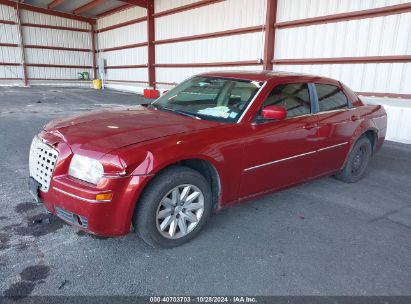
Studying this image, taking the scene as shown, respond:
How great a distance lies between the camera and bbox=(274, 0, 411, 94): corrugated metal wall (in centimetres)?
715

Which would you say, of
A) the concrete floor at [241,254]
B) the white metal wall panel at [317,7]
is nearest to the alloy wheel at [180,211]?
the concrete floor at [241,254]

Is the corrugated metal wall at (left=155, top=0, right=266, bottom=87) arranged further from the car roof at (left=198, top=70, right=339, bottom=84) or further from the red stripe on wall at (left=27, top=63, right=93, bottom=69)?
the red stripe on wall at (left=27, top=63, right=93, bottom=69)

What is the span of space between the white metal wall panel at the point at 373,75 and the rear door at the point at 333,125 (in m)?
4.02

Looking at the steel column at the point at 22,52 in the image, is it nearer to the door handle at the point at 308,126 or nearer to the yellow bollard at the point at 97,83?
the yellow bollard at the point at 97,83

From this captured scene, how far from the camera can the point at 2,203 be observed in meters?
3.40

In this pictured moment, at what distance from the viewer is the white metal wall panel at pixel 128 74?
59.3 ft

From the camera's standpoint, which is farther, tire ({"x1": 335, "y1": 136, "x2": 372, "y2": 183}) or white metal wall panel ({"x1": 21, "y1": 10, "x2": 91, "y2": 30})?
white metal wall panel ({"x1": 21, "y1": 10, "x2": 91, "y2": 30})

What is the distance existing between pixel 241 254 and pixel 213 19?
11.6 m

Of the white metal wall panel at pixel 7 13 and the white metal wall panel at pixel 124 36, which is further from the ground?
the white metal wall panel at pixel 7 13

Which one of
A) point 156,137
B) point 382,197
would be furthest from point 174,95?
point 382,197

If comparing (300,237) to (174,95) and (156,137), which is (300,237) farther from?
(174,95)

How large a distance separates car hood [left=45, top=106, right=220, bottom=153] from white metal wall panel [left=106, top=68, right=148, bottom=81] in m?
15.3

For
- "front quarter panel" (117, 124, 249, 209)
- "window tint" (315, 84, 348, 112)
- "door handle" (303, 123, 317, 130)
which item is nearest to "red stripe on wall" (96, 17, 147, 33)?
"window tint" (315, 84, 348, 112)

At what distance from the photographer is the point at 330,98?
3.89 metres
